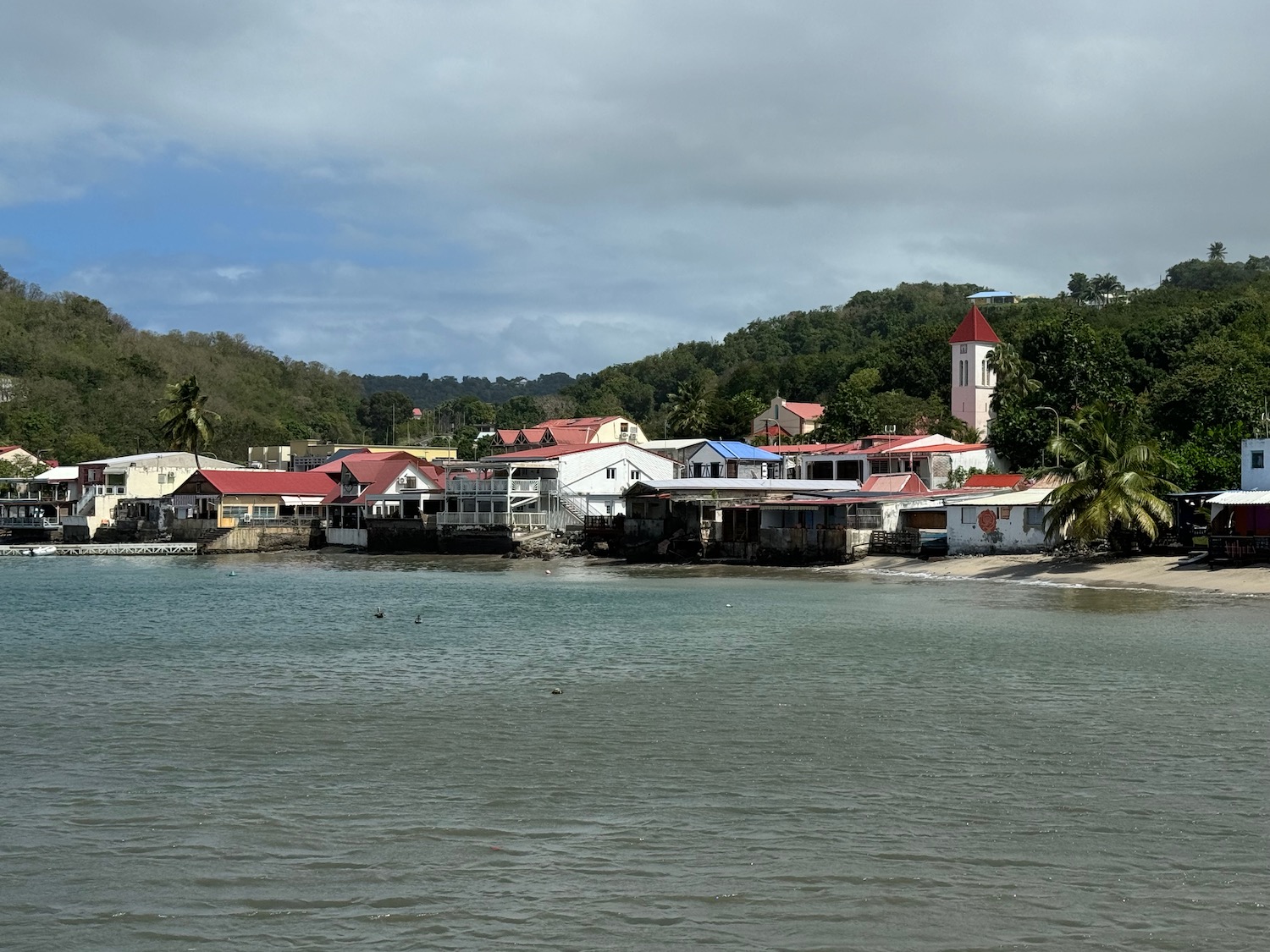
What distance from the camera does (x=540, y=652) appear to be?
92.5 ft

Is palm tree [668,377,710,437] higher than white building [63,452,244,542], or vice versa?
palm tree [668,377,710,437]

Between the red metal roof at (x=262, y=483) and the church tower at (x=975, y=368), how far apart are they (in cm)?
4616

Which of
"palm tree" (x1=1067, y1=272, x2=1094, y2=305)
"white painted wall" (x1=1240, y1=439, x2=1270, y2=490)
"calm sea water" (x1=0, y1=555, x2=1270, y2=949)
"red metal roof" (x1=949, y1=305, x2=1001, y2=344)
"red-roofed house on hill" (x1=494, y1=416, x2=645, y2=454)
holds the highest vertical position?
"palm tree" (x1=1067, y1=272, x2=1094, y2=305)

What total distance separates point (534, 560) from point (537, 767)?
148 ft

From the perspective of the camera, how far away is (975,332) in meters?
88.1

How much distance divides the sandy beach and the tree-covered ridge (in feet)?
250

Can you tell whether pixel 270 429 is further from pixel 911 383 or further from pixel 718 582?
pixel 718 582

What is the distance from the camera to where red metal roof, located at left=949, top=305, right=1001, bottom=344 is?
88062mm

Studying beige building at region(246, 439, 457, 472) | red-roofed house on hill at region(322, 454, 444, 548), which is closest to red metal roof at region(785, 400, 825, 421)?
beige building at region(246, 439, 457, 472)

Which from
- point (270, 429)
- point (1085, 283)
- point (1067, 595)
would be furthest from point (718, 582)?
point (1085, 283)

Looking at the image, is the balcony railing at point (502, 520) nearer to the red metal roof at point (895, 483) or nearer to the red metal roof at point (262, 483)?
the red metal roof at point (262, 483)

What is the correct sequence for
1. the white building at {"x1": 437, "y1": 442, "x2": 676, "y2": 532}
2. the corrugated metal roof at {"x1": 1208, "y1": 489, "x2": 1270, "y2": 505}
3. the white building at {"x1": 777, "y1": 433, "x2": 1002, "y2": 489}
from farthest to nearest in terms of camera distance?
the white building at {"x1": 777, "y1": 433, "x2": 1002, "y2": 489}
the white building at {"x1": 437, "y1": 442, "x2": 676, "y2": 532}
the corrugated metal roof at {"x1": 1208, "y1": 489, "x2": 1270, "y2": 505}

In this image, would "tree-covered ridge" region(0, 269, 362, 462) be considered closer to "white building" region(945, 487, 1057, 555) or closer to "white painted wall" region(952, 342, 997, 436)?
"white painted wall" region(952, 342, 997, 436)

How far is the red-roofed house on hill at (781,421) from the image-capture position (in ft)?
334
